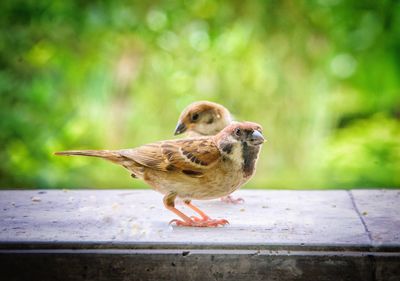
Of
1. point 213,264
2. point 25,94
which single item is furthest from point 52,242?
point 25,94

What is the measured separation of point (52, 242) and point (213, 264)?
0.74 metres

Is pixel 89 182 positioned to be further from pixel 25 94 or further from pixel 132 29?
pixel 132 29

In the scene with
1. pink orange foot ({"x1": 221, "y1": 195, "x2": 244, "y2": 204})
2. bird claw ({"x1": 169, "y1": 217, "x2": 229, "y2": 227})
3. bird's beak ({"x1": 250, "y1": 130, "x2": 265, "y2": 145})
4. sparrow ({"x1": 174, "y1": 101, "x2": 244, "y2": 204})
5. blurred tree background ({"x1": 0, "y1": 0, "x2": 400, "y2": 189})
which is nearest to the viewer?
bird's beak ({"x1": 250, "y1": 130, "x2": 265, "y2": 145})

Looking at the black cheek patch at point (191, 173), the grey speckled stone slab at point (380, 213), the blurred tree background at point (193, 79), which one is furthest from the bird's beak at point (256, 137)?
the blurred tree background at point (193, 79)

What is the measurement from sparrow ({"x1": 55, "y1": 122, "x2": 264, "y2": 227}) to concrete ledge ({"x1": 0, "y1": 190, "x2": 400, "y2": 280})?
0.58 ft

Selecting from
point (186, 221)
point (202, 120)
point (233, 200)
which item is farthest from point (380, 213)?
point (202, 120)

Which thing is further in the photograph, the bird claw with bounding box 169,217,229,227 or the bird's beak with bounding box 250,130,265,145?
the bird claw with bounding box 169,217,229,227

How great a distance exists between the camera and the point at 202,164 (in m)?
3.31

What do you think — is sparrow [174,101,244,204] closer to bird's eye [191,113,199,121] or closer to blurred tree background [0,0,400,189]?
bird's eye [191,113,199,121]

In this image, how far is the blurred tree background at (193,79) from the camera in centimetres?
639

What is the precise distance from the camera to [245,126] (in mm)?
3279

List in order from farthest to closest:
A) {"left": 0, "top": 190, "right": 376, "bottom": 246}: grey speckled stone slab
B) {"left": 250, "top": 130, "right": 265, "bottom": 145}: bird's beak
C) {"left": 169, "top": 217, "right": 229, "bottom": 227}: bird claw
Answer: {"left": 169, "top": 217, "right": 229, "bottom": 227}: bird claw → {"left": 250, "top": 130, "right": 265, "bottom": 145}: bird's beak → {"left": 0, "top": 190, "right": 376, "bottom": 246}: grey speckled stone slab

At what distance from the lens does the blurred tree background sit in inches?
252

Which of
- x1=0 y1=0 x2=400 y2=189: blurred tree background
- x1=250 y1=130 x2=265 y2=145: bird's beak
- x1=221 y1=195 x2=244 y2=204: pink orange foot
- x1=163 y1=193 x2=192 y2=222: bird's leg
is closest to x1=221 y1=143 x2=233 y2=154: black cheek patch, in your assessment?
x1=250 y1=130 x2=265 y2=145: bird's beak
